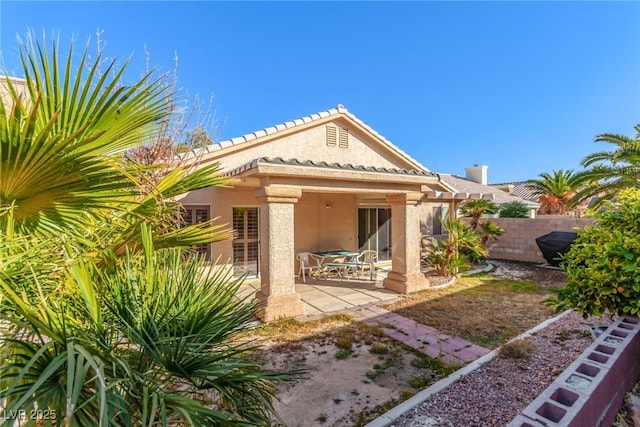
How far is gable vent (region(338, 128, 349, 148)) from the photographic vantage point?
522 inches

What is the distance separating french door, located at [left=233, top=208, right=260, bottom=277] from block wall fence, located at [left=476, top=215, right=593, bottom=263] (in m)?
15.1

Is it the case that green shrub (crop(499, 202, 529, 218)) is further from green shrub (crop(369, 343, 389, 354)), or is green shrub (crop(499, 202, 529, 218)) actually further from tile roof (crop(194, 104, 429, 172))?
green shrub (crop(369, 343, 389, 354))

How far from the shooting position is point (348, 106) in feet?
44.0

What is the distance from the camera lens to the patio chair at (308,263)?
A: 40.5 ft

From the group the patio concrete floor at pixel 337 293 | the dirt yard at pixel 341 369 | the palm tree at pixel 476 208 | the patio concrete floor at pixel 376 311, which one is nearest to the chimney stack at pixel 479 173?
the palm tree at pixel 476 208

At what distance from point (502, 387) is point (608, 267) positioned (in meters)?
2.57

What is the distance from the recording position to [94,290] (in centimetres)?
221

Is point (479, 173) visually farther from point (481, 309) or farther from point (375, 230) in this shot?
point (481, 309)

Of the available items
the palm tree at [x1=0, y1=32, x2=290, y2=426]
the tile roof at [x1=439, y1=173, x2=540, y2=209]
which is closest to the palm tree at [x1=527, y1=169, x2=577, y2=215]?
the tile roof at [x1=439, y1=173, x2=540, y2=209]

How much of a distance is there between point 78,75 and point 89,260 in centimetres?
156

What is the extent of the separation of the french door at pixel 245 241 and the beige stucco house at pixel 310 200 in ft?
0.13

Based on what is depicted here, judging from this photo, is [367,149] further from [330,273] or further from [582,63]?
[582,63]

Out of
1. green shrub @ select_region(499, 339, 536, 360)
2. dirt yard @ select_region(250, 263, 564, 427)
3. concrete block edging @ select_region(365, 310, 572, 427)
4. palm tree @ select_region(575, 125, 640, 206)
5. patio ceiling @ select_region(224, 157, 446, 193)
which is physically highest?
palm tree @ select_region(575, 125, 640, 206)

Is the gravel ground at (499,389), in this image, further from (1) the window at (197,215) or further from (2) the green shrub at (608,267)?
(1) the window at (197,215)
